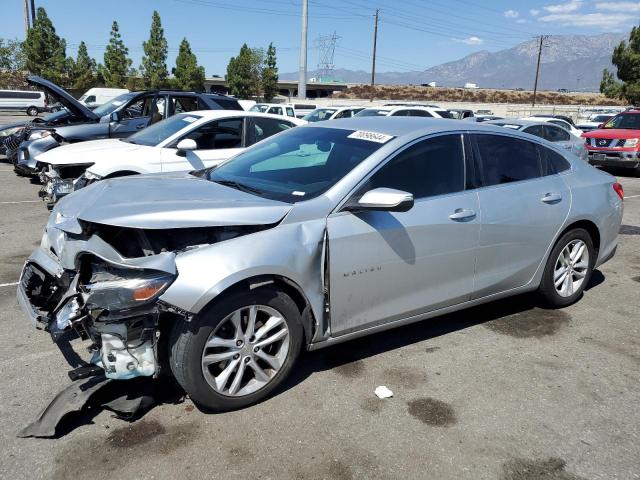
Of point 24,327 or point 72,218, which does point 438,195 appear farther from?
point 24,327

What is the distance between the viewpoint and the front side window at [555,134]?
13.2m

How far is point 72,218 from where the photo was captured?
347cm

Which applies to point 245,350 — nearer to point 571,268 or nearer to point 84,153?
point 571,268

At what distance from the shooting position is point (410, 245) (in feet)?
12.2

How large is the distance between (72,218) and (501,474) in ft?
9.49

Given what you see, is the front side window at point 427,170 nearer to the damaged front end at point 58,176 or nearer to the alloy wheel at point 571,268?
the alloy wheel at point 571,268

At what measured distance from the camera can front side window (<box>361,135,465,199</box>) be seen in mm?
3744

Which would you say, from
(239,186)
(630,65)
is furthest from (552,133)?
(630,65)

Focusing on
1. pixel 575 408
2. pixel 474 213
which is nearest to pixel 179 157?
pixel 474 213

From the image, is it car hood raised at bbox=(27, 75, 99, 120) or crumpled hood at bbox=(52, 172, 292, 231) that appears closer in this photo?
crumpled hood at bbox=(52, 172, 292, 231)

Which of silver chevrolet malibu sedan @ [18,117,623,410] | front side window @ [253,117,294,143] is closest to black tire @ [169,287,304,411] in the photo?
silver chevrolet malibu sedan @ [18,117,623,410]

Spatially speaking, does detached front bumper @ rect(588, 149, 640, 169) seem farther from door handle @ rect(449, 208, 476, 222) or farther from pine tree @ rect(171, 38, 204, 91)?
pine tree @ rect(171, 38, 204, 91)

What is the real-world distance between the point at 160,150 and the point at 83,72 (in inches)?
2320

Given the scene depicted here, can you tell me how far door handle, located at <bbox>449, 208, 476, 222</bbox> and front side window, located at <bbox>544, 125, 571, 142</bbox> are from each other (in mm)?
10298
